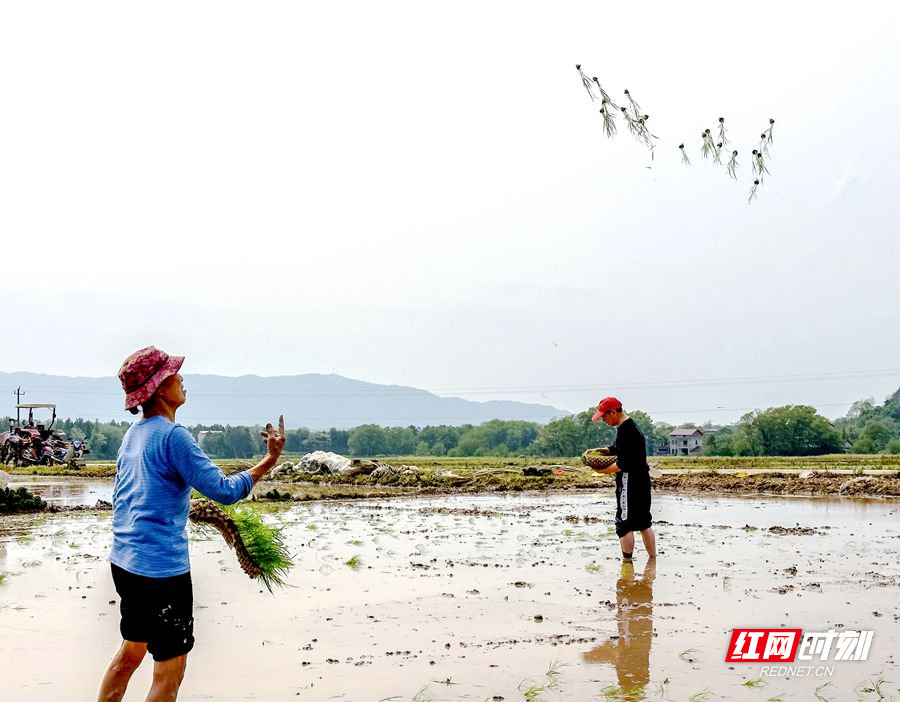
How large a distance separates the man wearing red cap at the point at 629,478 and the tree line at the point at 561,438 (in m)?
48.9

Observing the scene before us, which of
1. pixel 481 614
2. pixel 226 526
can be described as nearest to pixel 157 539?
pixel 226 526

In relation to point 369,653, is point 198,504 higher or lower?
higher

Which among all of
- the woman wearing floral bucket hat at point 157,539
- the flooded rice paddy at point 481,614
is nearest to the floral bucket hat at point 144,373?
the woman wearing floral bucket hat at point 157,539

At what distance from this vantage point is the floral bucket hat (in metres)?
4.46

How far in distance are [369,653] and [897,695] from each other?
11.1 feet

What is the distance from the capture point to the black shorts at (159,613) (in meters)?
4.22

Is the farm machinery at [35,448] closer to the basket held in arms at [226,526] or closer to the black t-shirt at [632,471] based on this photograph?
the black t-shirt at [632,471]

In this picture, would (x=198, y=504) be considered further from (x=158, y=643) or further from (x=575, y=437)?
(x=575, y=437)

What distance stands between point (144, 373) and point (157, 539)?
2.74 ft

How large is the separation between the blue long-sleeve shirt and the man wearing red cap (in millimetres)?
6478

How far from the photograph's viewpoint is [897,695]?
206 inches

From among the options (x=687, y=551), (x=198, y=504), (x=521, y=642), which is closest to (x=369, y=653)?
(x=521, y=642)

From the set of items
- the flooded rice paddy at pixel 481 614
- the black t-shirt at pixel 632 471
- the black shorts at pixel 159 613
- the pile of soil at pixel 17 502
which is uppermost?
the black t-shirt at pixel 632 471

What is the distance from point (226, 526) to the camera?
5.71 metres
